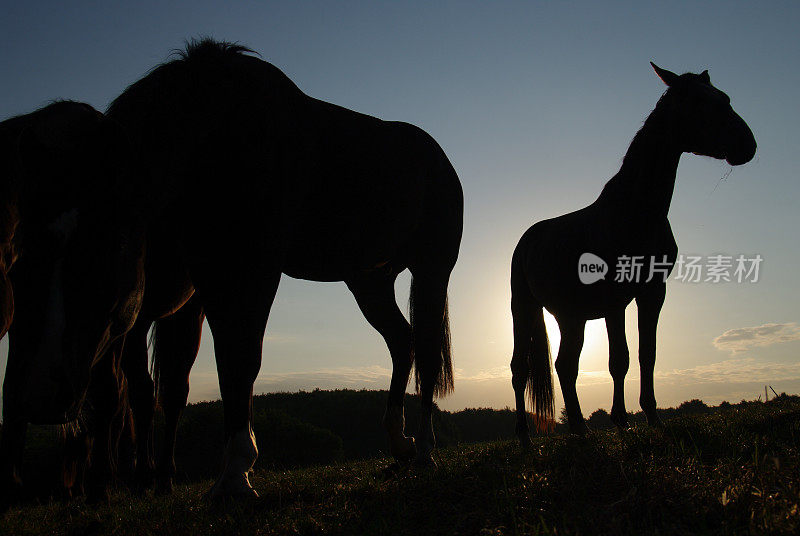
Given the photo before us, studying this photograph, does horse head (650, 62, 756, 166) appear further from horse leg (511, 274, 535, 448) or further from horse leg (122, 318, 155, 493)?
horse leg (122, 318, 155, 493)

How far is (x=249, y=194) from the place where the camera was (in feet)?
10.8

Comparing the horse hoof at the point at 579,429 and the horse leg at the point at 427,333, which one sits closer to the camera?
the horse leg at the point at 427,333

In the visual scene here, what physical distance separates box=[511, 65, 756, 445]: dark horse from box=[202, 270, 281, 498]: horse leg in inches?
144

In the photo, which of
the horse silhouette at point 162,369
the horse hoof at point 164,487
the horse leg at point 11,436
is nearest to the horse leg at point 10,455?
the horse leg at point 11,436

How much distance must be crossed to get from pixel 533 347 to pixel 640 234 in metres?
2.48

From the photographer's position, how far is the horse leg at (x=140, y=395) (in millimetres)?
4676

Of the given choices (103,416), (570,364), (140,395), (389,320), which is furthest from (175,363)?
(570,364)

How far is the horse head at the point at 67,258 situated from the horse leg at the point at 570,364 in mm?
4227

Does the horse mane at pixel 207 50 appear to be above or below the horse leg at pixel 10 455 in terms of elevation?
above

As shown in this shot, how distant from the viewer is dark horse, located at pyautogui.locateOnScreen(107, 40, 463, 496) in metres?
3.16

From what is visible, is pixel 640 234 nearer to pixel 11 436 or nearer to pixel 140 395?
pixel 140 395

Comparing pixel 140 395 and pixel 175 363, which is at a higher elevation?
pixel 175 363

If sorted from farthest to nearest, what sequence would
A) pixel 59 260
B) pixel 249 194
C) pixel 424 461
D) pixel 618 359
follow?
pixel 618 359 < pixel 424 461 < pixel 249 194 < pixel 59 260

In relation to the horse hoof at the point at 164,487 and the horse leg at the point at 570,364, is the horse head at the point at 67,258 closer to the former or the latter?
the horse hoof at the point at 164,487
